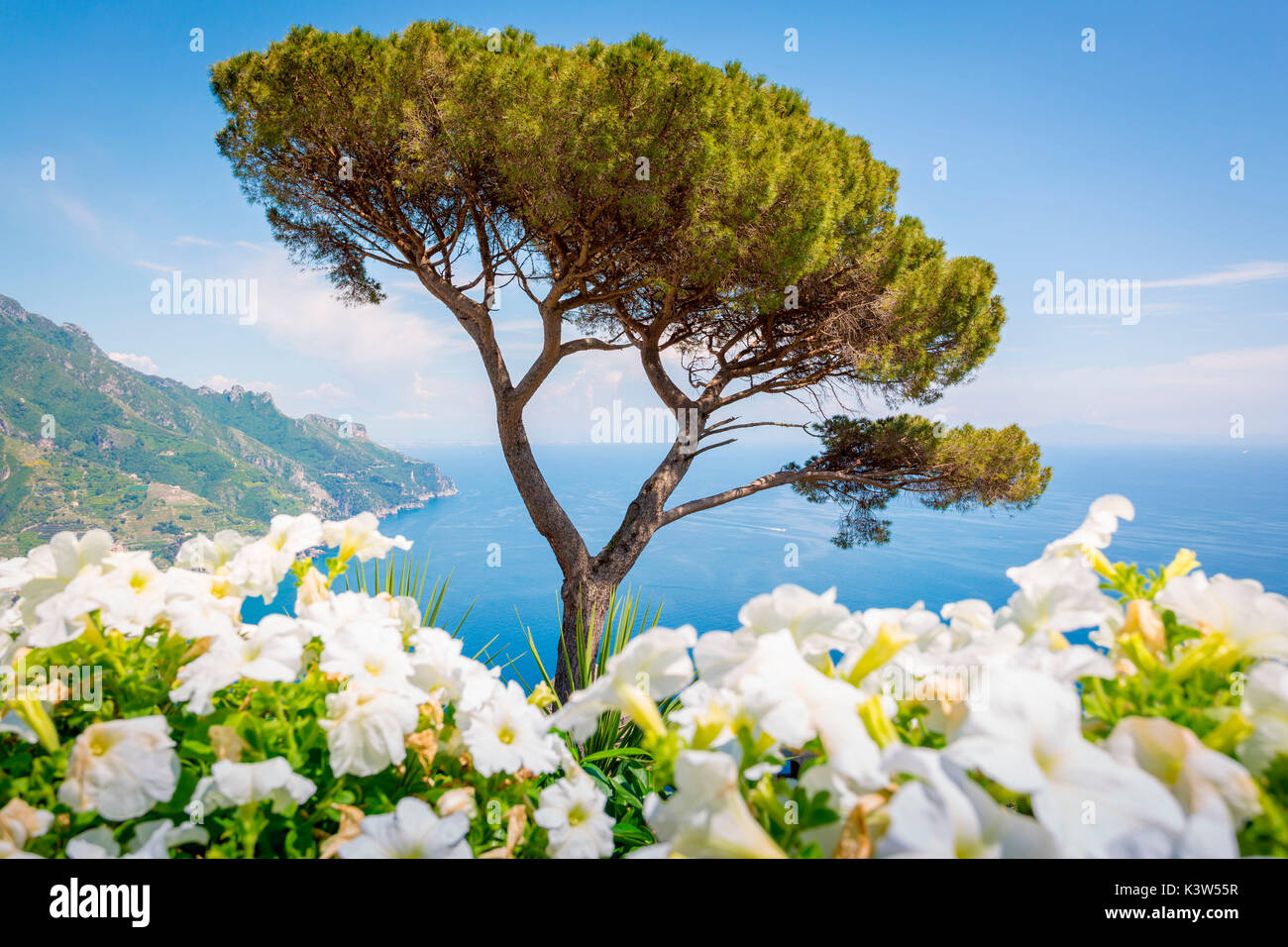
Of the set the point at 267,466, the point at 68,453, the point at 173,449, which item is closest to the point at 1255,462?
the point at 267,466

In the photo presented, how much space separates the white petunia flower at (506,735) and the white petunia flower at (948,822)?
43 centimetres

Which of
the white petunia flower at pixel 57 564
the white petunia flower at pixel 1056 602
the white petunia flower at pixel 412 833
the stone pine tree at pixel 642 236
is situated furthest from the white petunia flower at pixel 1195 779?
the stone pine tree at pixel 642 236

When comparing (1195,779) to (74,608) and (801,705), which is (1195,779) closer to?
(801,705)

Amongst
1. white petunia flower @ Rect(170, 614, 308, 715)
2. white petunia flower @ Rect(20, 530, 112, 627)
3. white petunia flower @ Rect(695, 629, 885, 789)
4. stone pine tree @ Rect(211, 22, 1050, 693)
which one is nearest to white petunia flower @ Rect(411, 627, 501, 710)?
white petunia flower @ Rect(170, 614, 308, 715)

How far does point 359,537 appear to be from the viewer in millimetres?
987

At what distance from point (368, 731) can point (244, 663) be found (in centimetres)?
19

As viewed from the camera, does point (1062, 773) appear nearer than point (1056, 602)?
Yes

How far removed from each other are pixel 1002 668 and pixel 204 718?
2.91 feet

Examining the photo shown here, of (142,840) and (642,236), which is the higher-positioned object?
(642,236)

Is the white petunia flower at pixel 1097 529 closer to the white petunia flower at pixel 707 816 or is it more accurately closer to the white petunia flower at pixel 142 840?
the white petunia flower at pixel 707 816

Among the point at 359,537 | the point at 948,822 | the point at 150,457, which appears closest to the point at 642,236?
the point at 359,537

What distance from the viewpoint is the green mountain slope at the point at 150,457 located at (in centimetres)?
2052

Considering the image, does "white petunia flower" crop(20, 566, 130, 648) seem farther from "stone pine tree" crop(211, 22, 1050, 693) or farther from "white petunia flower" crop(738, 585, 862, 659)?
"stone pine tree" crop(211, 22, 1050, 693)

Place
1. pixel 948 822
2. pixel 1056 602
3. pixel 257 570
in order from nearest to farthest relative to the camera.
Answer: pixel 948 822 → pixel 1056 602 → pixel 257 570
